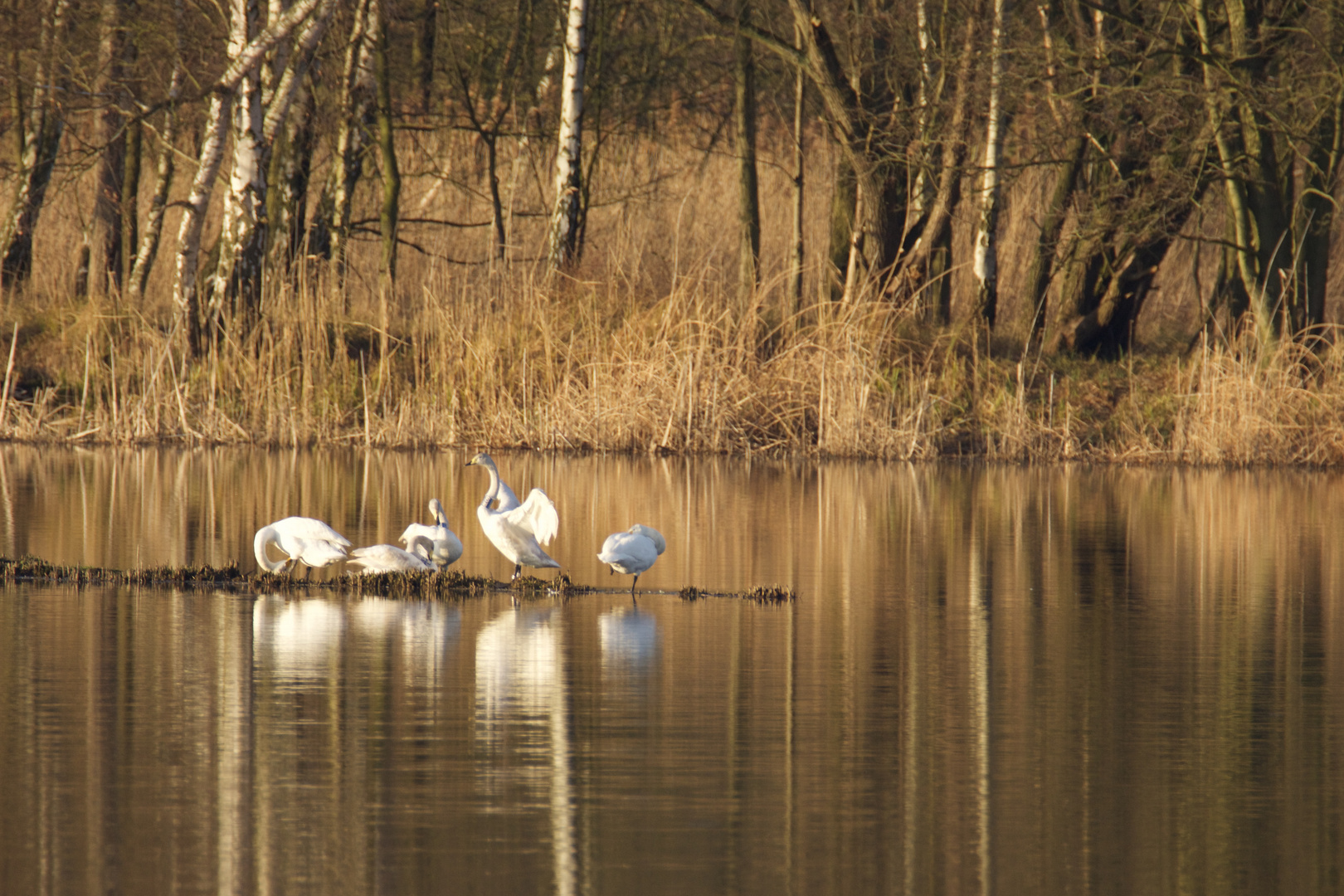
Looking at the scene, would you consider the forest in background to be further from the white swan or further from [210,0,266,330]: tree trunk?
the white swan

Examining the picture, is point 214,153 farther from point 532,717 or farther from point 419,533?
point 532,717

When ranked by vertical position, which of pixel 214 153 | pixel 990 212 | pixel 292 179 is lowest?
pixel 990 212

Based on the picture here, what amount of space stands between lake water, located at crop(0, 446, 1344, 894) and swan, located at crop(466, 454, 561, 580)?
0.38 metres

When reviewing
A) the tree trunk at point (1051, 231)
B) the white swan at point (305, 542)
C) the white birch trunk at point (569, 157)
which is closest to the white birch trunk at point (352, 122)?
the white birch trunk at point (569, 157)

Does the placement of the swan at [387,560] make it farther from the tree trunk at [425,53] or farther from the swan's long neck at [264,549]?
the tree trunk at [425,53]

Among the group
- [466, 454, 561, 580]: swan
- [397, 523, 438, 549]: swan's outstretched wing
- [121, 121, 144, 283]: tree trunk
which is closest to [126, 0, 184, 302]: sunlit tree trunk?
[121, 121, 144, 283]: tree trunk

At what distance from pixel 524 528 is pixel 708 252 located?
1263cm

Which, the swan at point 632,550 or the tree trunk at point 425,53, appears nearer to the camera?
the swan at point 632,550

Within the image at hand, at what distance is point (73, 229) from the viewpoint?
26297 mm

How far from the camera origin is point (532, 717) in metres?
5.95

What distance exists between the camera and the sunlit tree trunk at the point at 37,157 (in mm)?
22234

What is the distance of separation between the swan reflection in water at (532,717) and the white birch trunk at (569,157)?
43.2 feet

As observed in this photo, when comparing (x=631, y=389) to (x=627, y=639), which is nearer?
(x=627, y=639)

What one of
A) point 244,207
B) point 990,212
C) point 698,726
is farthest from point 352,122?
point 698,726
